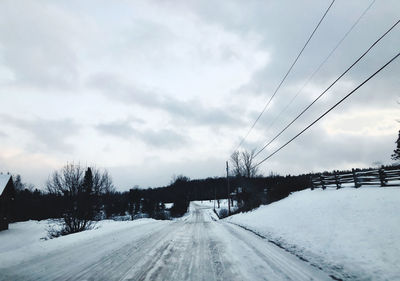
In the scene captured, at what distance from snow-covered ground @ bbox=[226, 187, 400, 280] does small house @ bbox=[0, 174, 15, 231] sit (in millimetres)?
43940

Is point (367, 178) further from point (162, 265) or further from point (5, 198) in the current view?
point (5, 198)

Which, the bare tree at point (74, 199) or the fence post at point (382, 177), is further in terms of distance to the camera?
the bare tree at point (74, 199)

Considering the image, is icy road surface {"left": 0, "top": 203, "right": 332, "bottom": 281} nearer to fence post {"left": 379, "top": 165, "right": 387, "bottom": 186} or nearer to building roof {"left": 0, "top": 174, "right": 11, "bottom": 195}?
fence post {"left": 379, "top": 165, "right": 387, "bottom": 186}

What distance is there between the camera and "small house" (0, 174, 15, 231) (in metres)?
40.6

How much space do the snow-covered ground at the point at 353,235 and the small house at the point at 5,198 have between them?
43.9m

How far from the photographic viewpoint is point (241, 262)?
7.52 m

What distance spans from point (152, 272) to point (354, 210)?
11379 millimetres

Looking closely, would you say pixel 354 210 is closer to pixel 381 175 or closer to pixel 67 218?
pixel 381 175

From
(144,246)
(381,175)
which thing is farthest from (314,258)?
(381,175)

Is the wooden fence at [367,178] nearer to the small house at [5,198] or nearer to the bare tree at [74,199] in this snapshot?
the bare tree at [74,199]

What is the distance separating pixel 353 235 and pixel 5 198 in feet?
162

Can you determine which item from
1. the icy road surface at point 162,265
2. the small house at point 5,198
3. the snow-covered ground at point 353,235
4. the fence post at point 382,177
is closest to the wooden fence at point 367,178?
the fence post at point 382,177

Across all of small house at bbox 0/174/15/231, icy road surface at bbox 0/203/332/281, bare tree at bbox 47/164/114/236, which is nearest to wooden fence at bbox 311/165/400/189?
icy road surface at bbox 0/203/332/281

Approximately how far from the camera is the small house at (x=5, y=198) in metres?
40.6
